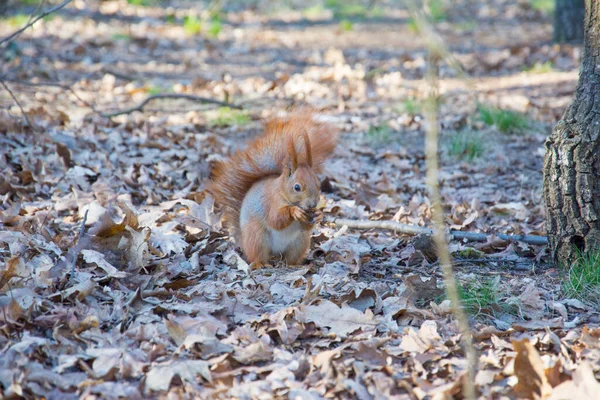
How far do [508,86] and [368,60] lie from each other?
85.0 inches

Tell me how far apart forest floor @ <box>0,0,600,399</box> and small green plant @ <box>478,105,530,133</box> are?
1 centimetres

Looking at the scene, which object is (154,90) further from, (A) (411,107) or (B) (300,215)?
(B) (300,215)

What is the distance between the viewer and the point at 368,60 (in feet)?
28.9

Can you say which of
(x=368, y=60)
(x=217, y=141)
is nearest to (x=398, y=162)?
(x=217, y=141)

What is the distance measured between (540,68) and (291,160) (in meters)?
5.38

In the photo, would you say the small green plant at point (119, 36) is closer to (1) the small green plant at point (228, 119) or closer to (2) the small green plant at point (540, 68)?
(1) the small green plant at point (228, 119)

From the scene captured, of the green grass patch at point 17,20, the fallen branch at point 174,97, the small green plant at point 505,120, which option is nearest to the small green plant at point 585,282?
the small green plant at point 505,120

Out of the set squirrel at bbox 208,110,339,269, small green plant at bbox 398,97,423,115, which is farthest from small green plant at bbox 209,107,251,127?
squirrel at bbox 208,110,339,269

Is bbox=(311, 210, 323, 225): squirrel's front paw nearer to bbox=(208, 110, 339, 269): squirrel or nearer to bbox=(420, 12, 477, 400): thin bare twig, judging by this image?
bbox=(208, 110, 339, 269): squirrel

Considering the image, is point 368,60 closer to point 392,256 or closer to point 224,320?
point 392,256

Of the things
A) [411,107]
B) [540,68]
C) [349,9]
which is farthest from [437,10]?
[411,107]

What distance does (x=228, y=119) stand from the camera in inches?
243

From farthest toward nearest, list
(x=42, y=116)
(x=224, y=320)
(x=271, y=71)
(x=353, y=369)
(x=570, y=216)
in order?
(x=271, y=71), (x=42, y=116), (x=570, y=216), (x=224, y=320), (x=353, y=369)

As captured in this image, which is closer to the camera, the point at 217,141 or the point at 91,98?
the point at 217,141
